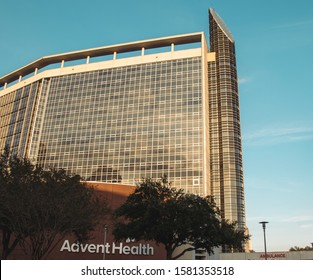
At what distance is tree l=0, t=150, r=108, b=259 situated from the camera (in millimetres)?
31156

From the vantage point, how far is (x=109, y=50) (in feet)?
440

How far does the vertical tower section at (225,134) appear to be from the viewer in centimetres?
12312

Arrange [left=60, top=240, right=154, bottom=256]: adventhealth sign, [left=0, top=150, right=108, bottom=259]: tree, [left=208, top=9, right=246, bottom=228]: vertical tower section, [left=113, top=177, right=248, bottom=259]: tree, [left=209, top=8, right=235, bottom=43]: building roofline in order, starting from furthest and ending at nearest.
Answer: [left=209, top=8, right=235, bottom=43]: building roofline → [left=208, top=9, right=246, bottom=228]: vertical tower section → [left=60, top=240, right=154, bottom=256]: adventhealth sign → [left=113, top=177, right=248, bottom=259]: tree → [left=0, top=150, right=108, bottom=259]: tree

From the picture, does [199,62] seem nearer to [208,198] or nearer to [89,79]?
[89,79]

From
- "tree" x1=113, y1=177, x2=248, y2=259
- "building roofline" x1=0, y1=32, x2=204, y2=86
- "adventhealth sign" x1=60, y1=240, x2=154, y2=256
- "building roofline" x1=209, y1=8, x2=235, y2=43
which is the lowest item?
"adventhealth sign" x1=60, y1=240, x2=154, y2=256

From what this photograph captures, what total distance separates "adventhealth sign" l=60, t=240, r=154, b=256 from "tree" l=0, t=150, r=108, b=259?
2352 centimetres

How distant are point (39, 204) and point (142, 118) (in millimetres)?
90655

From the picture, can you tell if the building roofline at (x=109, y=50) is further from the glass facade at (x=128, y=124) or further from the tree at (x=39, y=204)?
the tree at (x=39, y=204)

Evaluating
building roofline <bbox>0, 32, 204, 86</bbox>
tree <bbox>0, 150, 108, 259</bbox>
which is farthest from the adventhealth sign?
building roofline <bbox>0, 32, 204, 86</bbox>

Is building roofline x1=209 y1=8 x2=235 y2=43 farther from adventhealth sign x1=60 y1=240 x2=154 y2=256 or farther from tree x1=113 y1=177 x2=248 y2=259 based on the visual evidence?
tree x1=113 y1=177 x2=248 y2=259

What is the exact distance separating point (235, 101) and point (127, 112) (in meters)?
42.4
